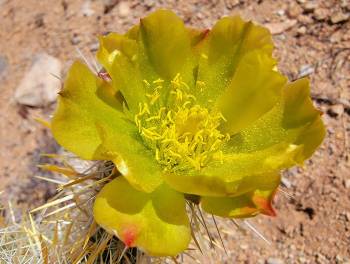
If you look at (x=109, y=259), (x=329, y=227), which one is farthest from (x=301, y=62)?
(x=109, y=259)

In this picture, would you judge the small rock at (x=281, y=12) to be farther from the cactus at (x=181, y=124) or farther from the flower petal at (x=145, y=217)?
the flower petal at (x=145, y=217)

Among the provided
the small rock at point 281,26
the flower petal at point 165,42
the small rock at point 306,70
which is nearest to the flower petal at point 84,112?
the flower petal at point 165,42

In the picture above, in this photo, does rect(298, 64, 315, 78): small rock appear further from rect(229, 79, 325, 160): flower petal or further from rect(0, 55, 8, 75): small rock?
rect(0, 55, 8, 75): small rock

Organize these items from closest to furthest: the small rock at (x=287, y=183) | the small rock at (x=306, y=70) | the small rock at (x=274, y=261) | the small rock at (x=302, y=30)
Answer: the small rock at (x=274, y=261) → the small rock at (x=287, y=183) → the small rock at (x=306, y=70) → the small rock at (x=302, y=30)

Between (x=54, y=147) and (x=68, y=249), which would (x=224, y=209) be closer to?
(x=68, y=249)

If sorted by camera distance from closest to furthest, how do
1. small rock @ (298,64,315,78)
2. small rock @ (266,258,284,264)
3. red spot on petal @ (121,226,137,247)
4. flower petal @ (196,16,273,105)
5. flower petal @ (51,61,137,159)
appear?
red spot on petal @ (121,226,137,247)
flower petal @ (51,61,137,159)
flower petal @ (196,16,273,105)
small rock @ (266,258,284,264)
small rock @ (298,64,315,78)

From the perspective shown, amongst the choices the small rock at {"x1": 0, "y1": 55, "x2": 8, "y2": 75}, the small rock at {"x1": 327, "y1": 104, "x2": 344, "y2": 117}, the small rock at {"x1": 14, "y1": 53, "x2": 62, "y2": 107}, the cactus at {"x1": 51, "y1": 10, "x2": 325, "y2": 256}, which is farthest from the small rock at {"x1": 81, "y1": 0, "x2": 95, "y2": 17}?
the cactus at {"x1": 51, "y1": 10, "x2": 325, "y2": 256}
